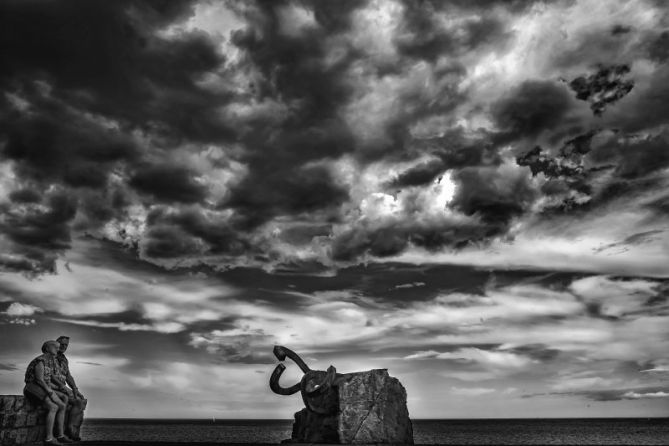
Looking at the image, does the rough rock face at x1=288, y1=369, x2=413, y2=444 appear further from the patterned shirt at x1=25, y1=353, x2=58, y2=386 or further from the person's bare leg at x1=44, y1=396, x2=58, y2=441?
the patterned shirt at x1=25, y1=353, x2=58, y2=386

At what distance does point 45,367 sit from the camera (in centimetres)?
1223

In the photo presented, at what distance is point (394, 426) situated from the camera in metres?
12.0

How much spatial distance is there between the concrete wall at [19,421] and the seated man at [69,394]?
22.9 inches

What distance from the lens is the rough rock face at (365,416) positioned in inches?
453

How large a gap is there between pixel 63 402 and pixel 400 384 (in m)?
7.99

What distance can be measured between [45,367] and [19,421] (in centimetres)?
128

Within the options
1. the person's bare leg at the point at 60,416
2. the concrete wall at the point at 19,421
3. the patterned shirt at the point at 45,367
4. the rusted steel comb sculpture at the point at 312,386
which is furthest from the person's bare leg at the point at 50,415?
the rusted steel comb sculpture at the point at 312,386

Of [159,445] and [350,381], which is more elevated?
[350,381]

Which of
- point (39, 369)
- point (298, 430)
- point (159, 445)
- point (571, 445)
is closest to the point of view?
point (159, 445)

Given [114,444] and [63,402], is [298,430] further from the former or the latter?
[63,402]

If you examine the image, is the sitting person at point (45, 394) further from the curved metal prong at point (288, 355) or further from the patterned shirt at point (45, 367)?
the curved metal prong at point (288, 355)

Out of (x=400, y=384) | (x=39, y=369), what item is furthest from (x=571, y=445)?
(x=39, y=369)

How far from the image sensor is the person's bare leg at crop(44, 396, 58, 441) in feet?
37.7

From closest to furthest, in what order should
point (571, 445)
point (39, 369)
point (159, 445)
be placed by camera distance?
point (159, 445) < point (39, 369) < point (571, 445)
